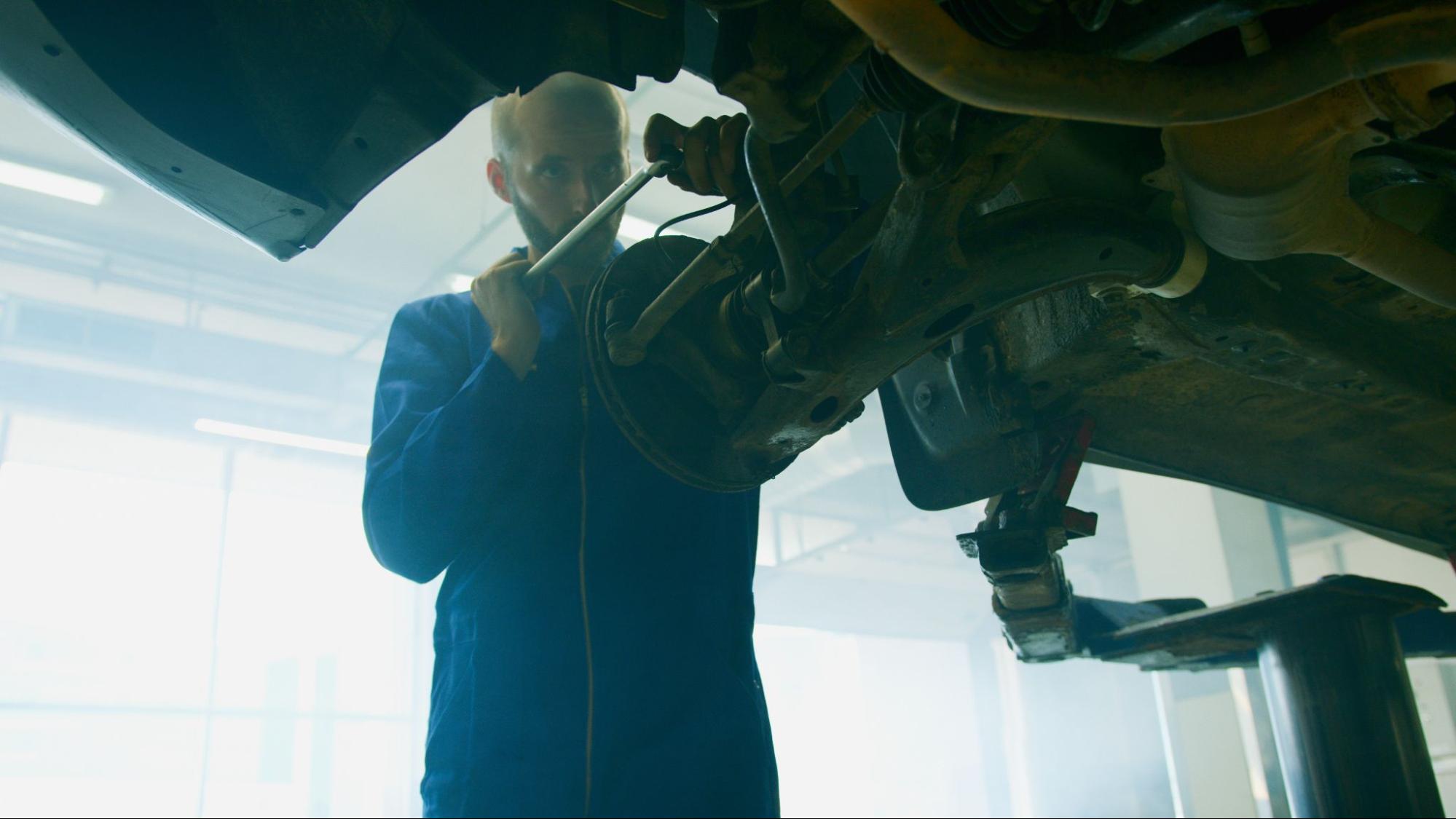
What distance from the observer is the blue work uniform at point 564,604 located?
2.76 feet

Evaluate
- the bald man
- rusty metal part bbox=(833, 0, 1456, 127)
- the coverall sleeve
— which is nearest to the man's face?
the bald man

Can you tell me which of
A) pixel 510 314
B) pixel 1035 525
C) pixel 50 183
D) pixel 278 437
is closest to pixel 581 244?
pixel 510 314

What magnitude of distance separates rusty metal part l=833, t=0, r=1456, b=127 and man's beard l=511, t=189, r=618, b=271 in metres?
0.58

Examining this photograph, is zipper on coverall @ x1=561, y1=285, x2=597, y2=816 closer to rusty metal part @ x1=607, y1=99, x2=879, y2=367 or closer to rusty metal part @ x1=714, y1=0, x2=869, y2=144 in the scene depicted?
rusty metal part @ x1=607, y1=99, x2=879, y2=367

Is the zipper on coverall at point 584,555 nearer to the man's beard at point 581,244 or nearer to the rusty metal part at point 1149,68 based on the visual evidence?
the man's beard at point 581,244

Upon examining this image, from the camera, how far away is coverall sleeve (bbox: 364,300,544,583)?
0.91 m

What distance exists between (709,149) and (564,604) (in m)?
0.42

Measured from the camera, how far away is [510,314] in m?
1.00

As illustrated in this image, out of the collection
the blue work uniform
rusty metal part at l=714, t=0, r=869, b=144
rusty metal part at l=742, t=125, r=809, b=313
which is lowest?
the blue work uniform

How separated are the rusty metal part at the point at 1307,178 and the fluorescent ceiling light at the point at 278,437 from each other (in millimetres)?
5212

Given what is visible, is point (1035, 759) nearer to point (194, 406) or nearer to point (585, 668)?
point (194, 406)

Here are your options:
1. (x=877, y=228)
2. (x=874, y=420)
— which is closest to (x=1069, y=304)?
(x=877, y=228)

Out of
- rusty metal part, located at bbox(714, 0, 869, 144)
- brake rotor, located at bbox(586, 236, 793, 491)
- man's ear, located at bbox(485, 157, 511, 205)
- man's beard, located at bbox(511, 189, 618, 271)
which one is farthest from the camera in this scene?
man's ear, located at bbox(485, 157, 511, 205)

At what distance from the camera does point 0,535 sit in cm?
418
